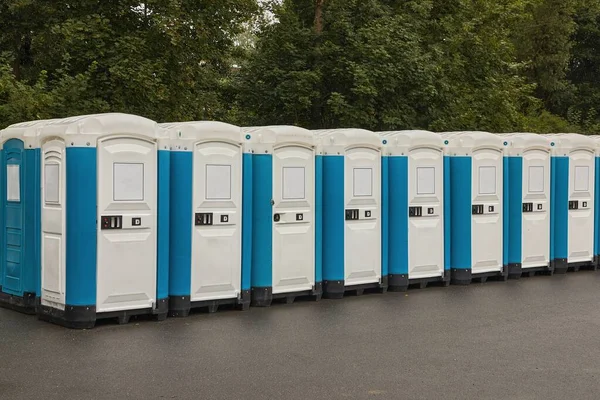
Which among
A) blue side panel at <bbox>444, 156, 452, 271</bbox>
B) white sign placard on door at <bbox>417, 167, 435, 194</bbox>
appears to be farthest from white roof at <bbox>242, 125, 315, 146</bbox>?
blue side panel at <bbox>444, 156, 452, 271</bbox>

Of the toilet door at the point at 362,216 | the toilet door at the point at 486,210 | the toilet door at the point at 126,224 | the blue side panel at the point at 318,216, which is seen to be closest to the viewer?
the toilet door at the point at 126,224

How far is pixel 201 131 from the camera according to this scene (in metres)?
10.1

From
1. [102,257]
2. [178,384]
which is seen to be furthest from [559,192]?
[178,384]

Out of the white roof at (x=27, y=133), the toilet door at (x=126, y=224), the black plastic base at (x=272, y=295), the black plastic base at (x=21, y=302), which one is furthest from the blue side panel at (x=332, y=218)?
the black plastic base at (x=21, y=302)

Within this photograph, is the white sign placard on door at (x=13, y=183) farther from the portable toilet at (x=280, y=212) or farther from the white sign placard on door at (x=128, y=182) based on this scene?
the portable toilet at (x=280, y=212)

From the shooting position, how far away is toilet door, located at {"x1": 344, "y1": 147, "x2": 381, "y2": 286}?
460 inches

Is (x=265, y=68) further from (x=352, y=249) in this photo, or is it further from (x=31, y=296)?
(x=31, y=296)

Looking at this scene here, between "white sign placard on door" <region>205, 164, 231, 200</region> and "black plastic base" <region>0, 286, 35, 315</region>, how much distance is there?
2.33 m

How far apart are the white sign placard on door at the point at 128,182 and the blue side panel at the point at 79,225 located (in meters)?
0.28

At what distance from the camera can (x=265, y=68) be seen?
73.2 ft

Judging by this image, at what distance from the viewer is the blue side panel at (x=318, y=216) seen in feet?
37.1

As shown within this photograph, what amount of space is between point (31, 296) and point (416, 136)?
556 cm

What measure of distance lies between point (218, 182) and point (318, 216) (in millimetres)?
1654

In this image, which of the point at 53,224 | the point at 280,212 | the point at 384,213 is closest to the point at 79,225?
the point at 53,224
